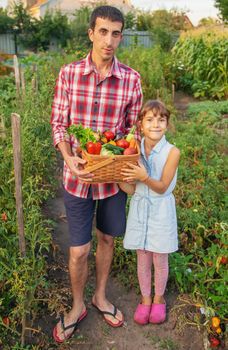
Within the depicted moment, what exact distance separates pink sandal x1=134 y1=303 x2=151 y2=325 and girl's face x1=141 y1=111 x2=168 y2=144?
3.77 ft

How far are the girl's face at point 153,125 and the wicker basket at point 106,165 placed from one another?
0.30 m

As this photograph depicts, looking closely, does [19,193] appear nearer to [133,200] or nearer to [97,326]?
[133,200]

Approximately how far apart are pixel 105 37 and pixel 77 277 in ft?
4.65

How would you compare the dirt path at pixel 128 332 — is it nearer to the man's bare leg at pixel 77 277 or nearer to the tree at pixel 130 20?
the man's bare leg at pixel 77 277

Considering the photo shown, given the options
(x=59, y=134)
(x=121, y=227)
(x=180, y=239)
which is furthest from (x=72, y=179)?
(x=180, y=239)

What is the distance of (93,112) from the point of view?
239 cm

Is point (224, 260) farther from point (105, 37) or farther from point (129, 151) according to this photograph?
point (105, 37)

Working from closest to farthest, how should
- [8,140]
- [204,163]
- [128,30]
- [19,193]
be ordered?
1. [19,193]
2. [8,140]
3. [204,163]
4. [128,30]

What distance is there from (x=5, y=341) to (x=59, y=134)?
4.11ft

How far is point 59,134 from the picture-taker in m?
2.38

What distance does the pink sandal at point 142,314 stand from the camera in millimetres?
2820

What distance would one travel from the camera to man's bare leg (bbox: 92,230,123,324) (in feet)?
8.94

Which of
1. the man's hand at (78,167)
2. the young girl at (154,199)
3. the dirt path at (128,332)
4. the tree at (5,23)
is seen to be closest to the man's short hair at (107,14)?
the young girl at (154,199)

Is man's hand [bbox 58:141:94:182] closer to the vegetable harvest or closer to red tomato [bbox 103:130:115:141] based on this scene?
the vegetable harvest
